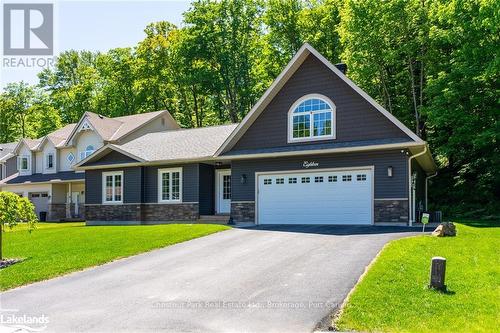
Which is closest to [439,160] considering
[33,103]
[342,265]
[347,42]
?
[347,42]

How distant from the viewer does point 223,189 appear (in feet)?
77.1

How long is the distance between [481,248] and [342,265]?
433 centimetres

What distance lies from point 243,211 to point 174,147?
6.29m

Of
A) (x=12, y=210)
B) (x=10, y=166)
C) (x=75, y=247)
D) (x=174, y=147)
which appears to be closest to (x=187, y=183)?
(x=174, y=147)

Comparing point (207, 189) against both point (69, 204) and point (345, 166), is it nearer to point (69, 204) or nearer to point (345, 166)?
point (345, 166)

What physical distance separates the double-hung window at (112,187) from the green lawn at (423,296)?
653 inches

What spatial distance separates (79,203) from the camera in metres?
34.0

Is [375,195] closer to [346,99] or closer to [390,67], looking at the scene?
[346,99]

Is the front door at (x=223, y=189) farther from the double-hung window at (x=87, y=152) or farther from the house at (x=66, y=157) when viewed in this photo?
the double-hung window at (x=87, y=152)

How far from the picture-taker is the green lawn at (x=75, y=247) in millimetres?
11547

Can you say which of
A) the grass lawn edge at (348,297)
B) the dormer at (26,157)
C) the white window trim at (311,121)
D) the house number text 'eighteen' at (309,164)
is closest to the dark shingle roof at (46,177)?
the dormer at (26,157)

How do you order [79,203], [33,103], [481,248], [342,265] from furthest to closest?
1. [33,103]
2. [79,203]
3. [481,248]
4. [342,265]

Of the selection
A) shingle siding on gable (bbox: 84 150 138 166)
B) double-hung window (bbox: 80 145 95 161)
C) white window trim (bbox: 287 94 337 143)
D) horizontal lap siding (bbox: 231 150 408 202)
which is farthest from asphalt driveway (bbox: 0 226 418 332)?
double-hung window (bbox: 80 145 95 161)

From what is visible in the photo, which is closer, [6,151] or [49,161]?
[49,161]
